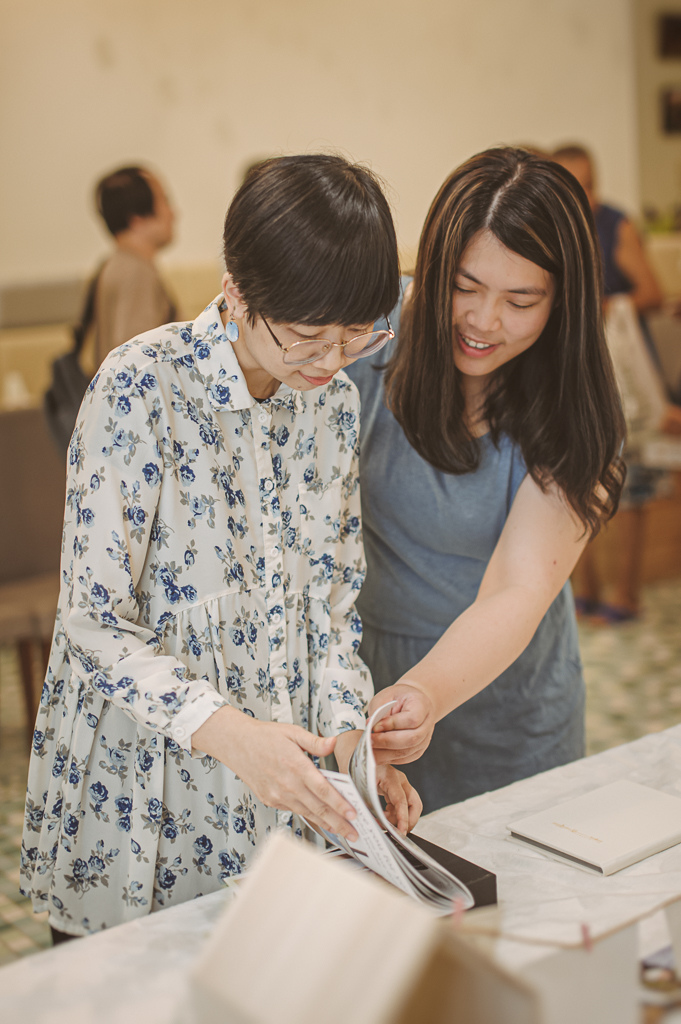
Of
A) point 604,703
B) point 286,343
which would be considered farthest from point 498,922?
point 604,703

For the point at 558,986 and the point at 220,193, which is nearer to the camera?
the point at 558,986

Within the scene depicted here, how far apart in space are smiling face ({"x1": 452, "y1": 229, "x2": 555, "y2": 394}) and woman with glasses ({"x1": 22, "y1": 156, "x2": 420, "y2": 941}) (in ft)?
0.66

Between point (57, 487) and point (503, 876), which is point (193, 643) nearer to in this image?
point (503, 876)

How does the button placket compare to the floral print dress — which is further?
the button placket

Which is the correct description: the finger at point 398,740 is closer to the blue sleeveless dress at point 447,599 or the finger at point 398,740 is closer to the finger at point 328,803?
the finger at point 328,803

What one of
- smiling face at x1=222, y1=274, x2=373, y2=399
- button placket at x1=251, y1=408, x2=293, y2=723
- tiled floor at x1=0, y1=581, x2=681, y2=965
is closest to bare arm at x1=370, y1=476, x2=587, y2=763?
button placket at x1=251, y1=408, x2=293, y2=723

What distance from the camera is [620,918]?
1072 millimetres

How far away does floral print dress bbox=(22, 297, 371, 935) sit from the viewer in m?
1.17

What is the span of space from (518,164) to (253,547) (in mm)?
651

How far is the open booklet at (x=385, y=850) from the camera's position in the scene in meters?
1.01

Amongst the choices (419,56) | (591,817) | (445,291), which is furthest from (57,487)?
(419,56)

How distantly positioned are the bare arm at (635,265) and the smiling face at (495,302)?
3.66 metres

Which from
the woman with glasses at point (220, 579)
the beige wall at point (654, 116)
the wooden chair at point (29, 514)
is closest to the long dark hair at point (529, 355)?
the woman with glasses at point (220, 579)

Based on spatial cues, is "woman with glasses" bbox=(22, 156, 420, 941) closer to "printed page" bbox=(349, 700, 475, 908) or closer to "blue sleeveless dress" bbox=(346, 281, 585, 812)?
"printed page" bbox=(349, 700, 475, 908)
